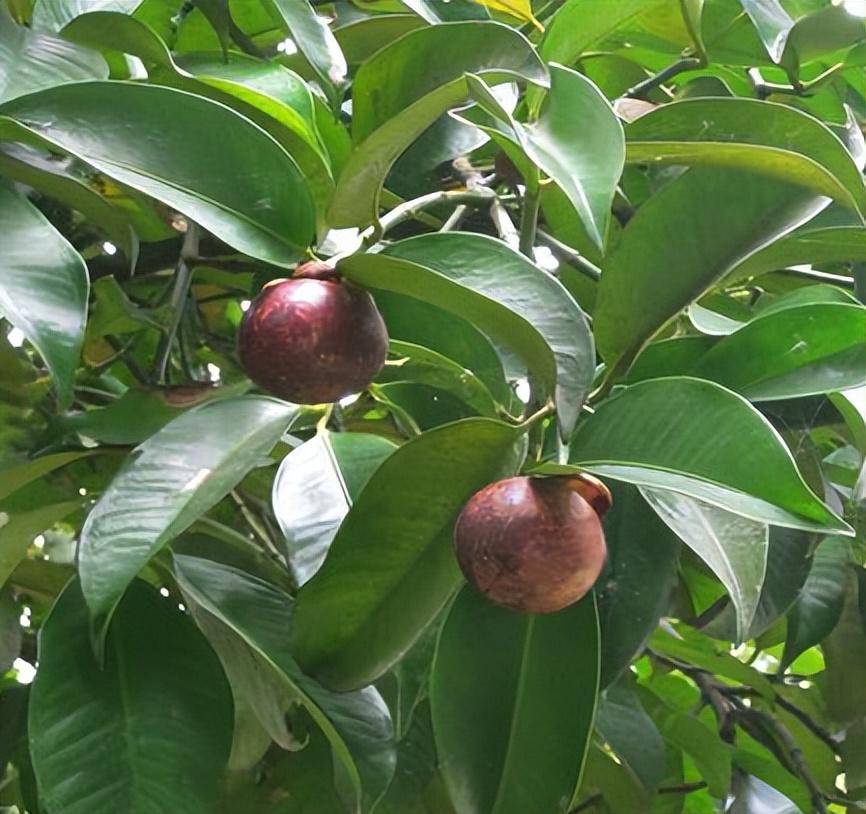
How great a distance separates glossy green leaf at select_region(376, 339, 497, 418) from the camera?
50 cm

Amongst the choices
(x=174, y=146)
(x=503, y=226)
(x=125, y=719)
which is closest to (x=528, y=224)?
(x=503, y=226)

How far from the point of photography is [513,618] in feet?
1.67

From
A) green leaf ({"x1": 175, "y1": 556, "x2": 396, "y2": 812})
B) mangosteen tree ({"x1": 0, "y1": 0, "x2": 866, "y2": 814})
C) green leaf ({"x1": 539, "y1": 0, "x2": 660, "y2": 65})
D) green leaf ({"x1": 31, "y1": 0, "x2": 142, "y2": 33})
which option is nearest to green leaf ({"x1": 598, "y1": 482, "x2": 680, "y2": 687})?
mangosteen tree ({"x1": 0, "y1": 0, "x2": 866, "y2": 814})

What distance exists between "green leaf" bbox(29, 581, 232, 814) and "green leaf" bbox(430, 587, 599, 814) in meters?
0.09

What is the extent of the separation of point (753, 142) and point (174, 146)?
9.6 inches

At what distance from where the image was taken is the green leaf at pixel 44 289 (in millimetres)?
423

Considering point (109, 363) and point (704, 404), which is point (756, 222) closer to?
point (704, 404)

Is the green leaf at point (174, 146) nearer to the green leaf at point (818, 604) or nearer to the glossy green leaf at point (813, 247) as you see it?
the glossy green leaf at point (813, 247)

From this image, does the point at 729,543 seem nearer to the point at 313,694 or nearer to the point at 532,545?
the point at 532,545

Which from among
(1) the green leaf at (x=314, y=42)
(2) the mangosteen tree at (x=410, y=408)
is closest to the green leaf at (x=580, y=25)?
(2) the mangosteen tree at (x=410, y=408)

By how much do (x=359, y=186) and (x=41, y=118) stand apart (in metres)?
0.12

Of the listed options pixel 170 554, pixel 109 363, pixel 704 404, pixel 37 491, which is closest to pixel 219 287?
pixel 109 363

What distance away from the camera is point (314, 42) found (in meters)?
0.56

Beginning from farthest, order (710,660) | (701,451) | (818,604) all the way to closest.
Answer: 1. (710,660)
2. (818,604)
3. (701,451)
